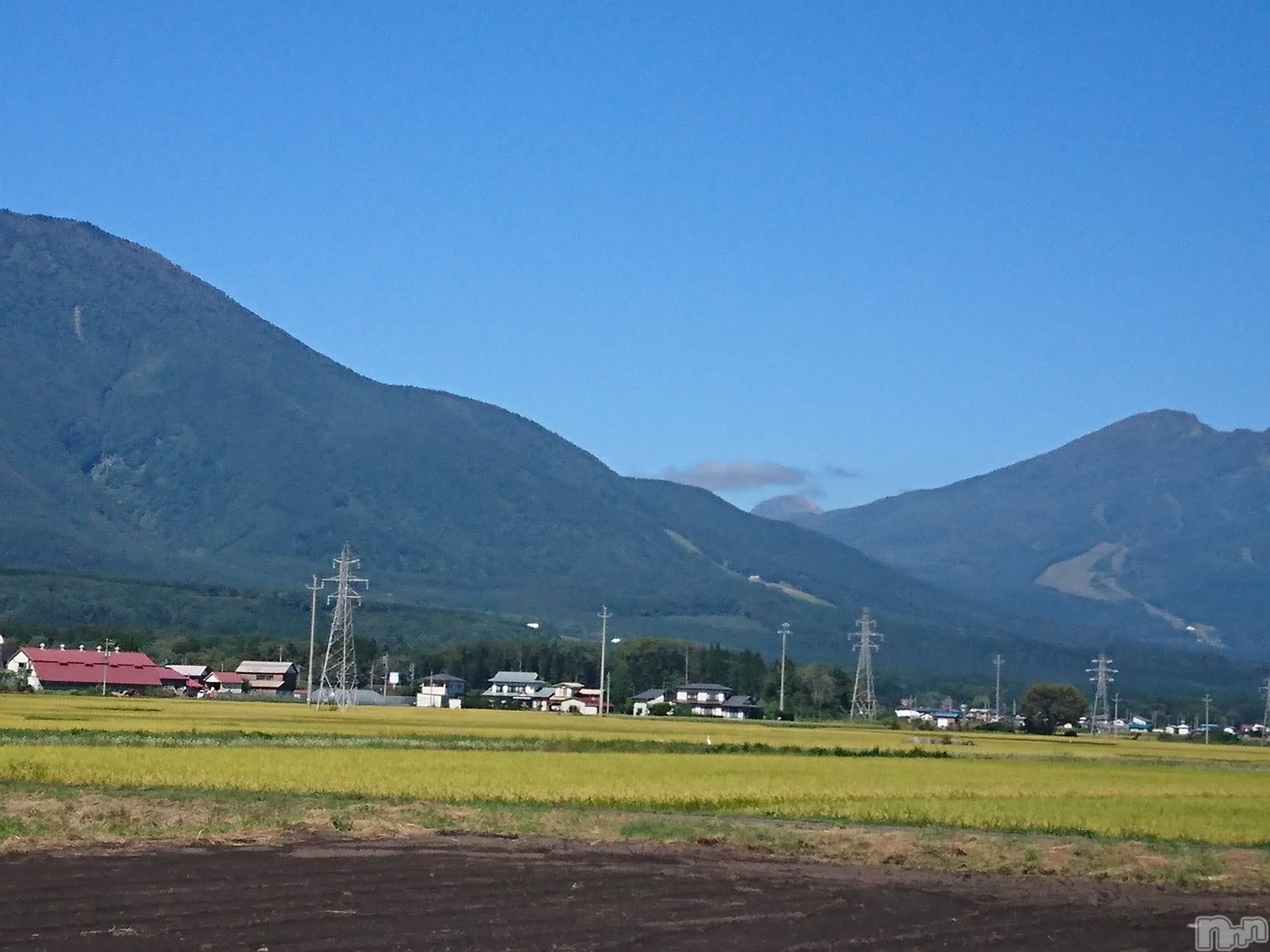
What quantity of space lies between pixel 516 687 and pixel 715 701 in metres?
20.1

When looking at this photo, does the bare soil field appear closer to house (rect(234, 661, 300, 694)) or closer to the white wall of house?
the white wall of house

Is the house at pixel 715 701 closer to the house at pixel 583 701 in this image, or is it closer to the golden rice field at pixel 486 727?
the house at pixel 583 701

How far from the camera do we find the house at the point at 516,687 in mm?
138625

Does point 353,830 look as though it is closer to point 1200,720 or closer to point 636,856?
point 636,856

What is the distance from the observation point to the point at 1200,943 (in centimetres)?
1627

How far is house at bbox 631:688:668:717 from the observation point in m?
126

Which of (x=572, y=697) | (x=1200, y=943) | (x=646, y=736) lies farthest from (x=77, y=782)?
(x=572, y=697)

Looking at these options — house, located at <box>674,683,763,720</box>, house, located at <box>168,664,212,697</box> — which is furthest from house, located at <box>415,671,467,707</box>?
house, located at <box>674,683,763,720</box>

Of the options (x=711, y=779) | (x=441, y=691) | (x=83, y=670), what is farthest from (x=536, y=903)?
(x=441, y=691)

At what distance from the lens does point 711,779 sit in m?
37.1

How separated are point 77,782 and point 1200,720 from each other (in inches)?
6873

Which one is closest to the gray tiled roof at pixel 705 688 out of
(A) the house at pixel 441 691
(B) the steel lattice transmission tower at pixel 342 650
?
(A) the house at pixel 441 691

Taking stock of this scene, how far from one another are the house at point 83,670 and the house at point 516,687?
31000mm

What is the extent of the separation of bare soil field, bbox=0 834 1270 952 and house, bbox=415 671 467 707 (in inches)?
3660
